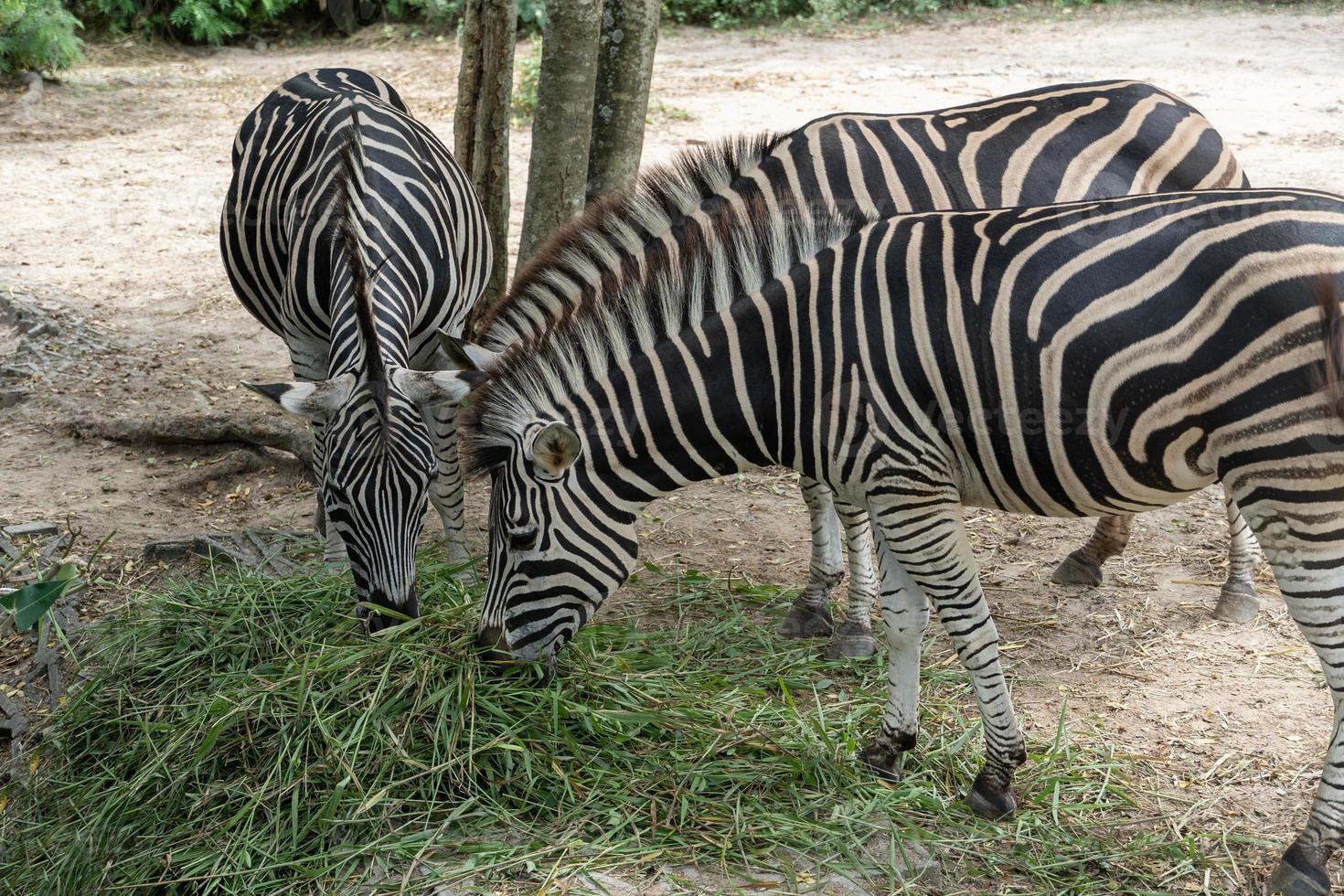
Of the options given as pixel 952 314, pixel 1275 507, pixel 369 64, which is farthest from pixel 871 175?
pixel 369 64

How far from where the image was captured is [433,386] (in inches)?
177

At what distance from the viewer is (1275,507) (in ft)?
Answer: 11.9

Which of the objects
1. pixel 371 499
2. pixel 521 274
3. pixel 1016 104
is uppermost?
pixel 1016 104

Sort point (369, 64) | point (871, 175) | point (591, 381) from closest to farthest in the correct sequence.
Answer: point (591, 381) < point (871, 175) < point (369, 64)

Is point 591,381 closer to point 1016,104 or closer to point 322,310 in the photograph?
point 322,310

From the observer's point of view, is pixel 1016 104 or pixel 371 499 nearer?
pixel 371 499

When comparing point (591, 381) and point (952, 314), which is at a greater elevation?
point (952, 314)

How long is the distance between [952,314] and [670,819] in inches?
82.0

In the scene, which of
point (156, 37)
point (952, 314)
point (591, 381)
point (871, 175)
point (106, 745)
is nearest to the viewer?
point (952, 314)


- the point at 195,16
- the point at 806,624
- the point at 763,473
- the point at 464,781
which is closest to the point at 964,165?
the point at 806,624

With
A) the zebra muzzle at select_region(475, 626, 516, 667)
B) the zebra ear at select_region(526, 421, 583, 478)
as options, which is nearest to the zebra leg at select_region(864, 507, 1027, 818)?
the zebra ear at select_region(526, 421, 583, 478)

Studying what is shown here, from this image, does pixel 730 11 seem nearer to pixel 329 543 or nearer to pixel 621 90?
pixel 621 90

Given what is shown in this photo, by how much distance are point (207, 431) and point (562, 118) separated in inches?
129

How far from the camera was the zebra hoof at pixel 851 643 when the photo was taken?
18.1ft
